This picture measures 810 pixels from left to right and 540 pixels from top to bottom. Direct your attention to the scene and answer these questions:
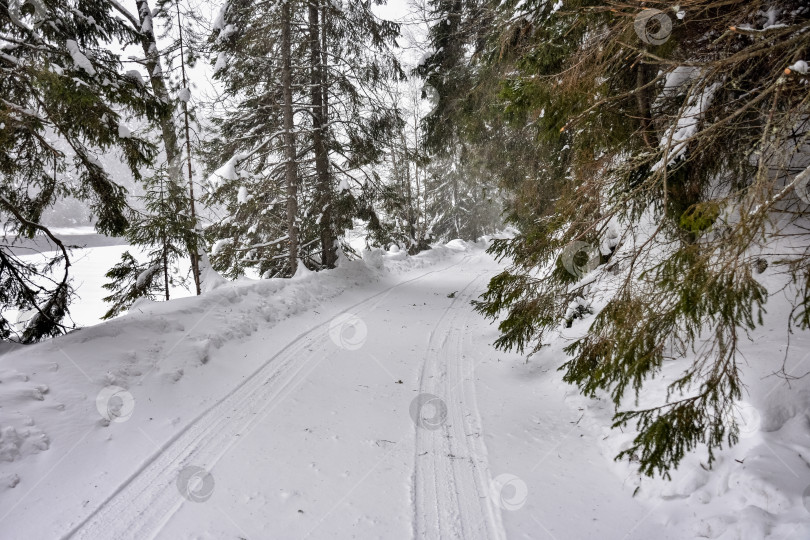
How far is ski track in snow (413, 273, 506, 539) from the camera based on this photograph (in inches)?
117

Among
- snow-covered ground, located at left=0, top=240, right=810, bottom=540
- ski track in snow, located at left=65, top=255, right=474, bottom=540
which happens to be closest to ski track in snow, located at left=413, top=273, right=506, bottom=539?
snow-covered ground, located at left=0, top=240, right=810, bottom=540

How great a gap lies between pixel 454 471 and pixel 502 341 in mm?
1894

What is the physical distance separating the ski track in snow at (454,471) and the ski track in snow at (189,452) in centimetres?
14

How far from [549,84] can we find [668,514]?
13.9ft

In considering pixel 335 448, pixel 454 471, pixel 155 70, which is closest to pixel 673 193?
pixel 454 471

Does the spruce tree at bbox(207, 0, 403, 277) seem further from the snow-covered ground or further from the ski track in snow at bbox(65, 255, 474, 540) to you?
the ski track in snow at bbox(65, 255, 474, 540)

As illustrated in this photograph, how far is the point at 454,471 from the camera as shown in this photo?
3.59m

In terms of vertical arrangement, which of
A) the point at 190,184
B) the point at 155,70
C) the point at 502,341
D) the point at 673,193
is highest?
the point at 155,70

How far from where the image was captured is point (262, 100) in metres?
10.6

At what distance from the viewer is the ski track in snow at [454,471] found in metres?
2.97

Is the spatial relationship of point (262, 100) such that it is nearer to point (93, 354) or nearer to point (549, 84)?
point (93, 354)

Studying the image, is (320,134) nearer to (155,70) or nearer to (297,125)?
(297,125)

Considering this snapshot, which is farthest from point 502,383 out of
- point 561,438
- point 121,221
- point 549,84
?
point 121,221

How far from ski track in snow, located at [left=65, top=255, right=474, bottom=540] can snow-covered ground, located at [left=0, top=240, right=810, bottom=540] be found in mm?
18
